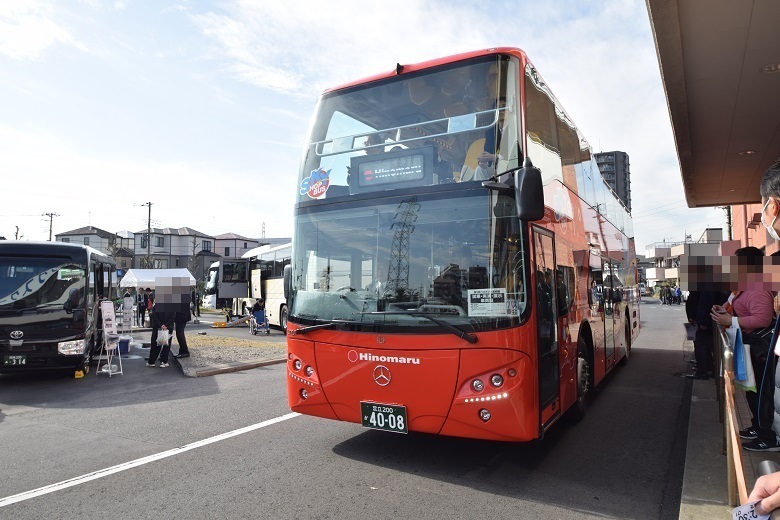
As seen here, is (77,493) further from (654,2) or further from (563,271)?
(654,2)

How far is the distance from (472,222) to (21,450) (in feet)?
18.0

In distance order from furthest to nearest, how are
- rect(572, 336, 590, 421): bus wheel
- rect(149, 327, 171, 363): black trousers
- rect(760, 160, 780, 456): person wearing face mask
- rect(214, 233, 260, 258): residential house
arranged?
rect(214, 233, 260, 258): residential house, rect(149, 327, 171, 363): black trousers, rect(572, 336, 590, 421): bus wheel, rect(760, 160, 780, 456): person wearing face mask

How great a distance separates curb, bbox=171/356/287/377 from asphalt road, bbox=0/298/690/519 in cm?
223

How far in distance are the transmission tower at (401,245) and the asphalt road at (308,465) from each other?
1797 mm

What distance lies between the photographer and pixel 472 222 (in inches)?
184

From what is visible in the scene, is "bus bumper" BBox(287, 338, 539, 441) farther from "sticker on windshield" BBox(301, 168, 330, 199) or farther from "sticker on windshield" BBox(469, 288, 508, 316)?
"sticker on windshield" BBox(301, 168, 330, 199)

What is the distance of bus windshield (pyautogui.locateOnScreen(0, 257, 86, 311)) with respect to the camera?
9344 millimetres

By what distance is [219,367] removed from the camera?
10.9 metres

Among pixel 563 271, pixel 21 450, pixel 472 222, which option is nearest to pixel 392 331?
pixel 472 222

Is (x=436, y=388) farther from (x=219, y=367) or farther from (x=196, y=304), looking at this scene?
(x=196, y=304)

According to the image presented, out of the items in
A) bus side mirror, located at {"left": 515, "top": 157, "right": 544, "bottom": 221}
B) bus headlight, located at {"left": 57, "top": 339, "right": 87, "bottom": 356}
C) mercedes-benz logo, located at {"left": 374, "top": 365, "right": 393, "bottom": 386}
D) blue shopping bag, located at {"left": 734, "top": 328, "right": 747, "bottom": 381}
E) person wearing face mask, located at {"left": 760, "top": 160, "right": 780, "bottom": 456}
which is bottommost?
bus headlight, located at {"left": 57, "top": 339, "right": 87, "bottom": 356}

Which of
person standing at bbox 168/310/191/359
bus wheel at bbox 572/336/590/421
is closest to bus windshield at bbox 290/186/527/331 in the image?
bus wheel at bbox 572/336/590/421

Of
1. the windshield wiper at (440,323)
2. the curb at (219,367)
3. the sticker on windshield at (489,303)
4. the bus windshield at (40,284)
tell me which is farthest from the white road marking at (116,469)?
the bus windshield at (40,284)

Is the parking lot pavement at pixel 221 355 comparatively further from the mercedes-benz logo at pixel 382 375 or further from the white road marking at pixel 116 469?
the mercedes-benz logo at pixel 382 375
